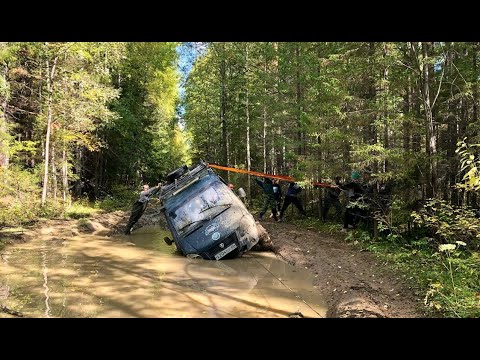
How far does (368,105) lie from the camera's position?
11594 mm

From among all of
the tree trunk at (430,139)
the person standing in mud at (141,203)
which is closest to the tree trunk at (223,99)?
the person standing in mud at (141,203)

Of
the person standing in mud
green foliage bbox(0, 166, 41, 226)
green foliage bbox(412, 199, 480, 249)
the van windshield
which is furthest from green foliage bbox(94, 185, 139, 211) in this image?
green foliage bbox(412, 199, 480, 249)

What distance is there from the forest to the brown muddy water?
259cm

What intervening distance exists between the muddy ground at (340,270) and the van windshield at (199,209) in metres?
2.35

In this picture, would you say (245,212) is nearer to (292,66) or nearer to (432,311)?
(432,311)

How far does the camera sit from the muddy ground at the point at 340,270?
20.9 ft

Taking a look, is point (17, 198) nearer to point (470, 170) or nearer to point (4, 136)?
point (4, 136)

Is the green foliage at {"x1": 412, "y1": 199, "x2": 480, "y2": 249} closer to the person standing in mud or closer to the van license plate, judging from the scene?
the van license plate

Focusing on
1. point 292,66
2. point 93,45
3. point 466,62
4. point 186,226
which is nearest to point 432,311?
point 186,226

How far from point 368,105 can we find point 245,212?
485cm

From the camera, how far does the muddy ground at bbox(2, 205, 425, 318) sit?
6375mm

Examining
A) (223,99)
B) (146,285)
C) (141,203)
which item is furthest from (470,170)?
(223,99)

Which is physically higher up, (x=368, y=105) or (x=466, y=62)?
(x=466, y=62)
